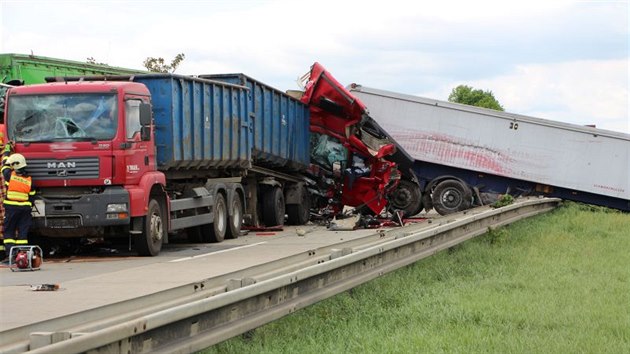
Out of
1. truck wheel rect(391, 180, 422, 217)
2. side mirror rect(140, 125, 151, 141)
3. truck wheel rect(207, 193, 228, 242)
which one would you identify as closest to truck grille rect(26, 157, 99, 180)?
side mirror rect(140, 125, 151, 141)

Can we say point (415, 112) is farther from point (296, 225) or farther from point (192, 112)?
point (192, 112)

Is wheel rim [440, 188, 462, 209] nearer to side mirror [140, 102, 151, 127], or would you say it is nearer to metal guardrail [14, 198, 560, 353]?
side mirror [140, 102, 151, 127]

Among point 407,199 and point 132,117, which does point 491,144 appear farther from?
point 132,117

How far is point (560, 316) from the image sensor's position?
27.1 ft

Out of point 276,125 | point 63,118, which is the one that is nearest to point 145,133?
point 63,118

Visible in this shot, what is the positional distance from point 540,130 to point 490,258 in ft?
42.6

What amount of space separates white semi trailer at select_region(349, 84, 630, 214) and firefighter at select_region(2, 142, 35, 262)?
13290 millimetres

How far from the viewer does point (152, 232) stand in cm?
1493

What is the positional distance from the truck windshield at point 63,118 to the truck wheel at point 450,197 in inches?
505

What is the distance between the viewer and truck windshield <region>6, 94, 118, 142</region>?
1417 centimetres

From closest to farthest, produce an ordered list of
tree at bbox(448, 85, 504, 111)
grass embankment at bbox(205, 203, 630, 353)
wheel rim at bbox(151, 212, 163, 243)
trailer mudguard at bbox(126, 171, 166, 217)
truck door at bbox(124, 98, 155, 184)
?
grass embankment at bbox(205, 203, 630, 353) → trailer mudguard at bbox(126, 171, 166, 217) → truck door at bbox(124, 98, 155, 184) → wheel rim at bbox(151, 212, 163, 243) → tree at bbox(448, 85, 504, 111)

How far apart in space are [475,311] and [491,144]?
17703 millimetres

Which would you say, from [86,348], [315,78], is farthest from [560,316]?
[315,78]

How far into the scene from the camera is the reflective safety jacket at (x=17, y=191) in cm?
1362
